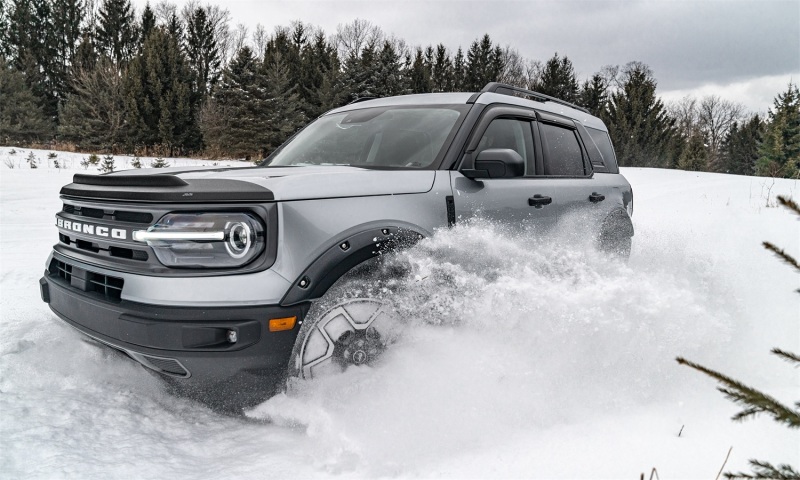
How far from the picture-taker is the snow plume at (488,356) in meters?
2.47

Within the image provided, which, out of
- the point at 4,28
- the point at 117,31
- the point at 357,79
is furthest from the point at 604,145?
the point at 4,28

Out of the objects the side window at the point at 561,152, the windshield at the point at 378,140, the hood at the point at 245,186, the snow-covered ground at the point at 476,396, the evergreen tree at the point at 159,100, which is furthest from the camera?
the evergreen tree at the point at 159,100

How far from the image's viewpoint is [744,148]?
57.2 meters

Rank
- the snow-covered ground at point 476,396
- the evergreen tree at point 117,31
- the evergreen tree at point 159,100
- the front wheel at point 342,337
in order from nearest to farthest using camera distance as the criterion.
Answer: the snow-covered ground at point 476,396, the front wheel at point 342,337, the evergreen tree at point 159,100, the evergreen tree at point 117,31

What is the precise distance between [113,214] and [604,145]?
15.3ft

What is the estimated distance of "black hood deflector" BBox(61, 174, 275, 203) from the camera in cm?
231


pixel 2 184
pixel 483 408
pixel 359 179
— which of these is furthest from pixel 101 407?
pixel 2 184

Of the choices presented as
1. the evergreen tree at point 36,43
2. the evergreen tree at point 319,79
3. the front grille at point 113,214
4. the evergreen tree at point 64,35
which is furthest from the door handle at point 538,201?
the evergreen tree at point 64,35

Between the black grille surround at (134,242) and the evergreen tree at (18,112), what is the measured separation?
3489 cm

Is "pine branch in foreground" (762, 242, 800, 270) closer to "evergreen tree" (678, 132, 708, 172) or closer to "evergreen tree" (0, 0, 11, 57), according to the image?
"evergreen tree" (678, 132, 708, 172)

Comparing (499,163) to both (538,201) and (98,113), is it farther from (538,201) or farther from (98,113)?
(98,113)

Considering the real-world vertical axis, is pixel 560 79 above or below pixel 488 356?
above

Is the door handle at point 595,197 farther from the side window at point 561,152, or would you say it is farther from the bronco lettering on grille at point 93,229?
the bronco lettering on grille at point 93,229

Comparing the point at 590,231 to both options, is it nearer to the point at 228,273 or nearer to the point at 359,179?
the point at 359,179
